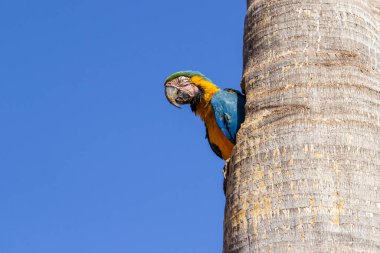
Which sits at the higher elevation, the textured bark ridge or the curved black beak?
the curved black beak

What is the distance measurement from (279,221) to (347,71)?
0.85 meters

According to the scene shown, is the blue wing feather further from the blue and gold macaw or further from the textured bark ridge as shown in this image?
the textured bark ridge

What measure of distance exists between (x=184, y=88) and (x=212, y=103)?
0.50 metres

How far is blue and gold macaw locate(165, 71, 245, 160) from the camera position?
505 cm

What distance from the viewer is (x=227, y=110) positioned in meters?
5.08

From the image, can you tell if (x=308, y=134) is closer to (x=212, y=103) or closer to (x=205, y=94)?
(x=212, y=103)

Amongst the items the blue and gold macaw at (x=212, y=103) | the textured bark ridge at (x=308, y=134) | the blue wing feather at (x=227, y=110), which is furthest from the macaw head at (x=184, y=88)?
the textured bark ridge at (x=308, y=134)

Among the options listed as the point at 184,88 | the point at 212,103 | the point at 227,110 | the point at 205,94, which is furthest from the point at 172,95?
the point at 227,110

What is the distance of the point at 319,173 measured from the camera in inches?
127

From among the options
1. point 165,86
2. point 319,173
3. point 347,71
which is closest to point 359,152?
point 319,173

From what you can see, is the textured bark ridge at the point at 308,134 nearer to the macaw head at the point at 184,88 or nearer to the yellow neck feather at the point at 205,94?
the yellow neck feather at the point at 205,94

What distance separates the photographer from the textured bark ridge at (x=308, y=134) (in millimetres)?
3123

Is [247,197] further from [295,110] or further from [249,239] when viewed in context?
[295,110]

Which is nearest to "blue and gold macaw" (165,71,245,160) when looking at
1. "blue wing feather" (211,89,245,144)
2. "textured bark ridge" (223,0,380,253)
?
"blue wing feather" (211,89,245,144)
